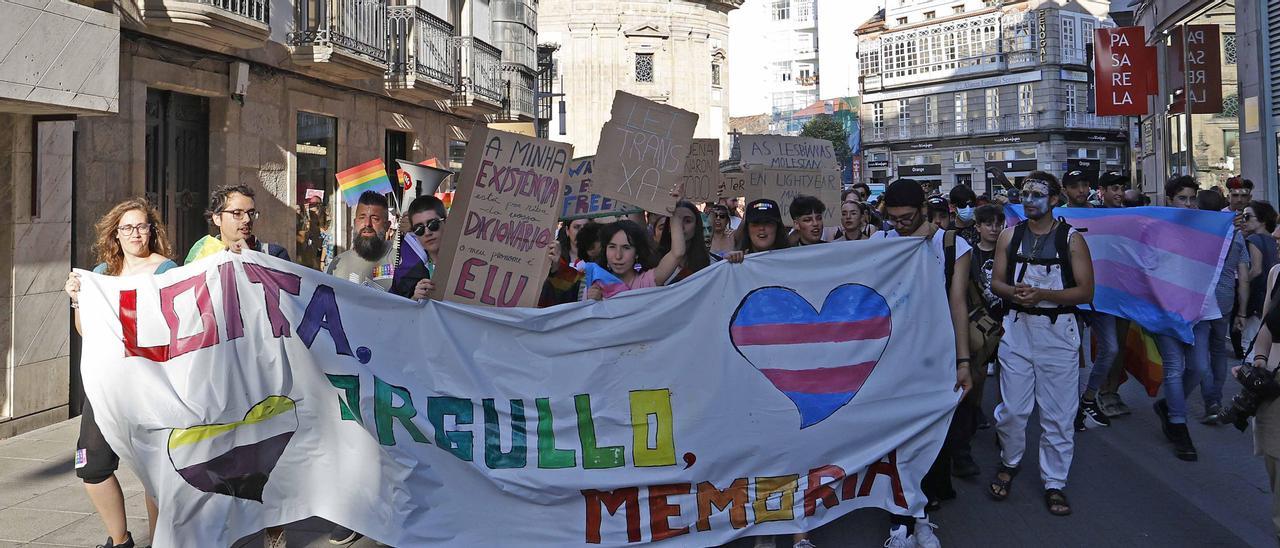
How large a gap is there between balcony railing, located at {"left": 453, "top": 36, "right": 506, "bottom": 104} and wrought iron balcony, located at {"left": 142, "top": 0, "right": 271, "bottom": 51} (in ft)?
25.7

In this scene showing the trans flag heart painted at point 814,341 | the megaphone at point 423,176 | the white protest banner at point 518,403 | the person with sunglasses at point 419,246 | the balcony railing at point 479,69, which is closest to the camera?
the white protest banner at point 518,403

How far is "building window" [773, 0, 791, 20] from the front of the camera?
337 feet

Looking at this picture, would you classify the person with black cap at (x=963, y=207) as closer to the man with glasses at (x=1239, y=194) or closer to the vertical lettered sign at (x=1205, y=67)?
the man with glasses at (x=1239, y=194)

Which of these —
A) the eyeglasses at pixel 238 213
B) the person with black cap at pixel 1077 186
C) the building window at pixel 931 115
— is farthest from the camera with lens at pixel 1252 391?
the building window at pixel 931 115

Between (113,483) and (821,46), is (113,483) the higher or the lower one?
the lower one

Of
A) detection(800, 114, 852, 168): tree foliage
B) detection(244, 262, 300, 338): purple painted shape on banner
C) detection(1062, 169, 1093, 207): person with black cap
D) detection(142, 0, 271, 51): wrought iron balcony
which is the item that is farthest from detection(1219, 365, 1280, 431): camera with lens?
detection(800, 114, 852, 168): tree foliage

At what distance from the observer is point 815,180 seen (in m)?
9.89

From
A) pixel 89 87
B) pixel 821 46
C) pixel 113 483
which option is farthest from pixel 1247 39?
pixel 821 46

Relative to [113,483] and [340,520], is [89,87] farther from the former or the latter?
[340,520]

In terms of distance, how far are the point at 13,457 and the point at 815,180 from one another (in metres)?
6.78

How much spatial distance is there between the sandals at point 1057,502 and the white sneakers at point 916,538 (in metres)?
0.97

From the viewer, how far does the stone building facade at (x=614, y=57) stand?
58469mm

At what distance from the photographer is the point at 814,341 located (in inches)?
206

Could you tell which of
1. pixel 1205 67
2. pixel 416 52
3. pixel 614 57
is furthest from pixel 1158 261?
pixel 614 57
